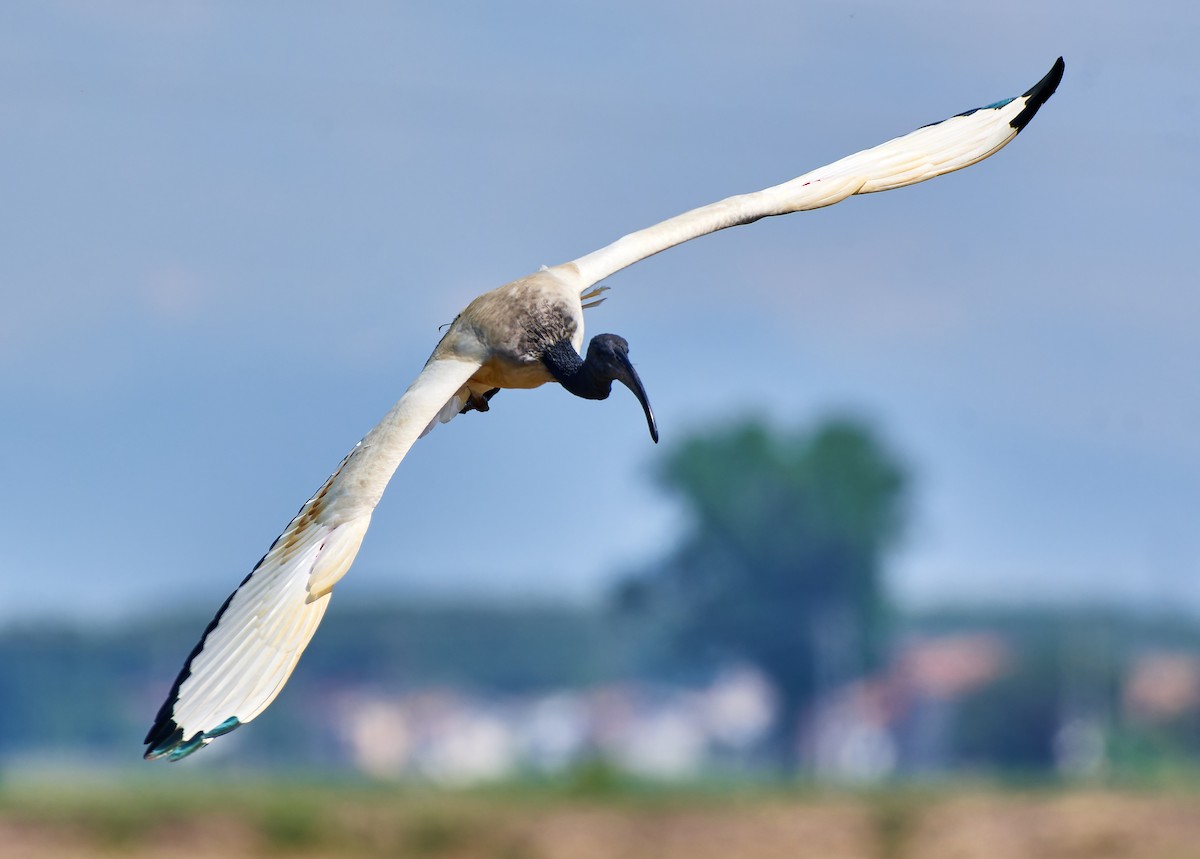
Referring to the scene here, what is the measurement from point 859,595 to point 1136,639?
7908 millimetres

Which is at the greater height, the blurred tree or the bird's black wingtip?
the blurred tree

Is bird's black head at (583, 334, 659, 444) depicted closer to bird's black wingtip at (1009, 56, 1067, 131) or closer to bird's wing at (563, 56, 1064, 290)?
bird's wing at (563, 56, 1064, 290)

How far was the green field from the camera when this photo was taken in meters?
39.1

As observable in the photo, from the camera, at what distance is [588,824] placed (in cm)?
4162

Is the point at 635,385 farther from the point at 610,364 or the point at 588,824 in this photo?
the point at 588,824

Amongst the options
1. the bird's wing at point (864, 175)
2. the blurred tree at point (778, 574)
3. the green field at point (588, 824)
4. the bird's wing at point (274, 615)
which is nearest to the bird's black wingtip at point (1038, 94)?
the bird's wing at point (864, 175)

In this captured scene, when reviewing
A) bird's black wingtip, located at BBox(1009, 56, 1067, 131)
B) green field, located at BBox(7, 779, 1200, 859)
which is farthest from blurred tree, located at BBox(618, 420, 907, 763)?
bird's black wingtip, located at BBox(1009, 56, 1067, 131)

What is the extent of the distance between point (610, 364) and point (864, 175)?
2193 millimetres

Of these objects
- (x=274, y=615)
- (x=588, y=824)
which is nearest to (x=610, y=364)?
(x=274, y=615)

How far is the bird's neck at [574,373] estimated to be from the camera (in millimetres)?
13695

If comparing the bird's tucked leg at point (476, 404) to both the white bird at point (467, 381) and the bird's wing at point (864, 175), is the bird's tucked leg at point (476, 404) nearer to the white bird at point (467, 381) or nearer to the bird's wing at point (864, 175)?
the white bird at point (467, 381)

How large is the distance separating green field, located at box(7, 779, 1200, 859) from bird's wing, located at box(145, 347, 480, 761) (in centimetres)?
2743

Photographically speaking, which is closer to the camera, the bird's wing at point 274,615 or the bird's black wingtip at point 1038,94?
the bird's wing at point 274,615

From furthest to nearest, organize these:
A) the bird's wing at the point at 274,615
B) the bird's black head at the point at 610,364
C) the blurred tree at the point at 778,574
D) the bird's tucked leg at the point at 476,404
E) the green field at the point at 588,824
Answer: the blurred tree at the point at 778,574 → the green field at the point at 588,824 → the bird's tucked leg at the point at 476,404 → the bird's black head at the point at 610,364 → the bird's wing at the point at 274,615
